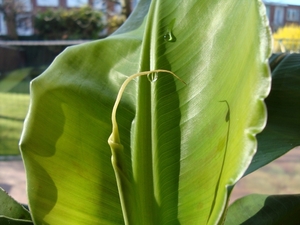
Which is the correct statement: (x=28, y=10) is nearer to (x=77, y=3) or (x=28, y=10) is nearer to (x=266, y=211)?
(x=77, y=3)

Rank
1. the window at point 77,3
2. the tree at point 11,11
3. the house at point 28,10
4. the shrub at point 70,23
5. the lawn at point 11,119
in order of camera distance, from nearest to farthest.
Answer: the lawn at point 11,119, the shrub at point 70,23, the window at point 77,3, the tree at point 11,11, the house at point 28,10

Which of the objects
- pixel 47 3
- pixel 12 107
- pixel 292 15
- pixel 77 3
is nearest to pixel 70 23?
pixel 77 3

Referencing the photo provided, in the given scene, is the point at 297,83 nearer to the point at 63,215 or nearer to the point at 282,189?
the point at 63,215

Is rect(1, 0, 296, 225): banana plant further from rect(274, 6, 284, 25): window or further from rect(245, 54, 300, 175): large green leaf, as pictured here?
rect(274, 6, 284, 25): window

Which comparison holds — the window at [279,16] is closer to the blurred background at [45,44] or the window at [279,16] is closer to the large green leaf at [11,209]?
the blurred background at [45,44]

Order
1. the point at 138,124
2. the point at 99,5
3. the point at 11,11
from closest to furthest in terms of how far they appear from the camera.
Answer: the point at 138,124
the point at 99,5
the point at 11,11

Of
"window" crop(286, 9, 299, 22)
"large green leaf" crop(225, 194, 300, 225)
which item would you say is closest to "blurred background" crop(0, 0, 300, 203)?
"window" crop(286, 9, 299, 22)

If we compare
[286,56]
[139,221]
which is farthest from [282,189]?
[139,221]

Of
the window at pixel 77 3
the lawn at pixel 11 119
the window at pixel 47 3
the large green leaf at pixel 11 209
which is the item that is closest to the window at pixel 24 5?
the window at pixel 47 3
